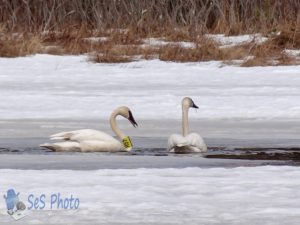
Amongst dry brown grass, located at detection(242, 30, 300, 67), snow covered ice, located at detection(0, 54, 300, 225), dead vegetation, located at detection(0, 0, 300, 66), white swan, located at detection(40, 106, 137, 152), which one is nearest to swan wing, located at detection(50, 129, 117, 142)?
white swan, located at detection(40, 106, 137, 152)

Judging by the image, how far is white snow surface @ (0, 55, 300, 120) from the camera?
13.7 metres

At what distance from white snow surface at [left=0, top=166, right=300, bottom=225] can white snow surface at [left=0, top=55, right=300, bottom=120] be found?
195 inches

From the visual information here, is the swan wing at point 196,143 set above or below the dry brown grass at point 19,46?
Result: below

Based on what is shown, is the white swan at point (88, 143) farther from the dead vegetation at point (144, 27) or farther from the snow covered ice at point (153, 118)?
the dead vegetation at point (144, 27)

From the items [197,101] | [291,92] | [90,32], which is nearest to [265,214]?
[197,101]

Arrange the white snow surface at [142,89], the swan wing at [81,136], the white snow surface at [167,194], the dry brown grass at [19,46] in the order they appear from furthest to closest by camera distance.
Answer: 1. the dry brown grass at [19,46]
2. the white snow surface at [142,89]
3. the swan wing at [81,136]
4. the white snow surface at [167,194]

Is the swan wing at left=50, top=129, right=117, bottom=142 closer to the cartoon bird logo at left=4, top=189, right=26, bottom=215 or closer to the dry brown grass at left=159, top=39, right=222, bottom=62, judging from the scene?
the cartoon bird logo at left=4, top=189, right=26, bottom=215

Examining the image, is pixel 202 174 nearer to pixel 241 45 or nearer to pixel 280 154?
pixel 280 154

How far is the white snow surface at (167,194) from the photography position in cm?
653

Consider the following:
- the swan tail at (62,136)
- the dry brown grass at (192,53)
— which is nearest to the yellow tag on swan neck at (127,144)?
the swan tail at (62,136)

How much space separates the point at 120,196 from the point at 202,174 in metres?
1.29

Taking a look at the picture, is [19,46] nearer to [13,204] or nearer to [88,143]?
[88,143]

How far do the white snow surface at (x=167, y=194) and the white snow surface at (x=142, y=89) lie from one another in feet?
16.3

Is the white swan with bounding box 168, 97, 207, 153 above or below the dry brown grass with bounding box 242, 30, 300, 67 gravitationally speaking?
below
